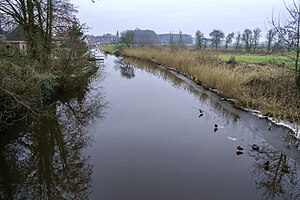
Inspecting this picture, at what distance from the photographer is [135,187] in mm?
4594

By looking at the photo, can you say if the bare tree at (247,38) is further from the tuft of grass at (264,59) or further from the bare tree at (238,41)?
the tuft of grass at (264,59)

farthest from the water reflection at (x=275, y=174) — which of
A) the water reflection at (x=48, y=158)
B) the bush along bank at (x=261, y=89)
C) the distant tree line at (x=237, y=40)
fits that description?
the distant tree line at (x=237, y=40)

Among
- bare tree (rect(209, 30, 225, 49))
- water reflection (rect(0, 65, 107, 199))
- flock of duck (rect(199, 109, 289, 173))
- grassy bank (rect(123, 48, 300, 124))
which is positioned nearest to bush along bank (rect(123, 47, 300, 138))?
grassy bank (rect(123, 48, 300, 124))

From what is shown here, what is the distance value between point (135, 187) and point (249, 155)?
9.10 feet

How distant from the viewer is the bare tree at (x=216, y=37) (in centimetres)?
4247

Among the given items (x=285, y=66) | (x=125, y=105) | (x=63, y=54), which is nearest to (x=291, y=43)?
(x=285, y=66)

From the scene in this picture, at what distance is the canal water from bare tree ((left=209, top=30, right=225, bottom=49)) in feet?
114

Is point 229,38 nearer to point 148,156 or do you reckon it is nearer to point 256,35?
point 256,35

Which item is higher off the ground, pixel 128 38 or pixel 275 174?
pixel 128 38

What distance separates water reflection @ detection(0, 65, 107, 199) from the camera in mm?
4480

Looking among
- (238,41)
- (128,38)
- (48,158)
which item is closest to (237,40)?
(238,41)

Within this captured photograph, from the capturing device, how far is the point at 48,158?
5.64 meters

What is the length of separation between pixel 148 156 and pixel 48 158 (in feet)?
7.05

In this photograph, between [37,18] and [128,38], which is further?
[128,38]
